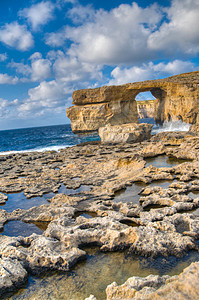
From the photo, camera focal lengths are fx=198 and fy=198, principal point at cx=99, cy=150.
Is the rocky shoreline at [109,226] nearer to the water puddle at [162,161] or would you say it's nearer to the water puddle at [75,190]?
the water puddle at [75,190]

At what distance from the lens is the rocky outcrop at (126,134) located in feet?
77.4

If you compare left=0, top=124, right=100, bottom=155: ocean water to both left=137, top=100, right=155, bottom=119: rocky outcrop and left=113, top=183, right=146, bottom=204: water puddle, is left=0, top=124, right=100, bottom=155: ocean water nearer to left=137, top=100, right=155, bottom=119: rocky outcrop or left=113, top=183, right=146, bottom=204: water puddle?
left=113, top=183, right=146, bottom=204: water puddle

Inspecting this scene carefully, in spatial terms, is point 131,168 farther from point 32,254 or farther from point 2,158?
point 2,158

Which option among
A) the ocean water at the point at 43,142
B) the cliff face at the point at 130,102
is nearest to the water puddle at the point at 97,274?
the ocean water at the point at 43,142

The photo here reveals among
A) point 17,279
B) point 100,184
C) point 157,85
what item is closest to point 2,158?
point 100,184

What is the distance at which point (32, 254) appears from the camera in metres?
4.07

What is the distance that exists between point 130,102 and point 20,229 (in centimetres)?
3641

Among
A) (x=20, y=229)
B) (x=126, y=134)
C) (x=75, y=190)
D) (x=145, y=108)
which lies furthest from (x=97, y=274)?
(x=145, y=108)

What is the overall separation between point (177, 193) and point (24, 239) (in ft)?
17.3

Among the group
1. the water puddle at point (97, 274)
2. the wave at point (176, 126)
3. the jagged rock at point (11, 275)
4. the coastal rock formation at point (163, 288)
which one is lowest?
the water puddle at point (97, 274)

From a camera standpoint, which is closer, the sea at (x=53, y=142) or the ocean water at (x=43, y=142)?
the sea at (x=53, y=142)

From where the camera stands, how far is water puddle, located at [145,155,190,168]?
12563 mm

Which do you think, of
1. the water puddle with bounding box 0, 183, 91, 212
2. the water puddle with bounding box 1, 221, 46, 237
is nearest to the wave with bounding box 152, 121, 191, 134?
the water puddle with bounding box 0, 183, 91, 212

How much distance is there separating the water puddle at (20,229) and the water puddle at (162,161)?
26.9 ft
